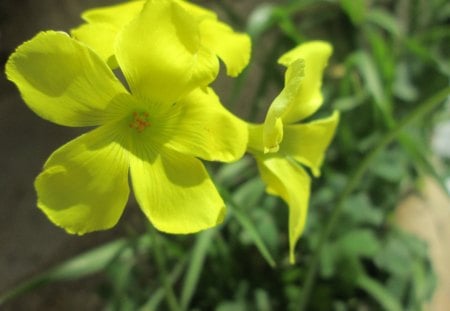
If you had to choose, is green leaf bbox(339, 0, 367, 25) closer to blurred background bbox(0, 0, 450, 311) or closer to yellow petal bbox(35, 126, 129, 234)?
blurred background bbox(0, 0, 450, 311)

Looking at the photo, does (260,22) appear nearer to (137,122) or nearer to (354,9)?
(354,9)

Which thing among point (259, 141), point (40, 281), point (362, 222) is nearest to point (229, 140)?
point (259, 141)

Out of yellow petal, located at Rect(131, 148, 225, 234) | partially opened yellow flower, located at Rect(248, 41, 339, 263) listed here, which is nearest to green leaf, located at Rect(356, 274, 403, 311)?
partially opened yellow flower, located at Rect(248, 41, 339, 263)

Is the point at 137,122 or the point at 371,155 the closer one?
the point at 137,122

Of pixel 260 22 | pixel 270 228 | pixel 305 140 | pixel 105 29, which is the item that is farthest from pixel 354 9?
pixel 105 29

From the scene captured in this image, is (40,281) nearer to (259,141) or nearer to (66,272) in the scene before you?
(66,272)

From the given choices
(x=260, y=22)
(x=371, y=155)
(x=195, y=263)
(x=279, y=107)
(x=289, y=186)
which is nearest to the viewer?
(x=279, y=107)
